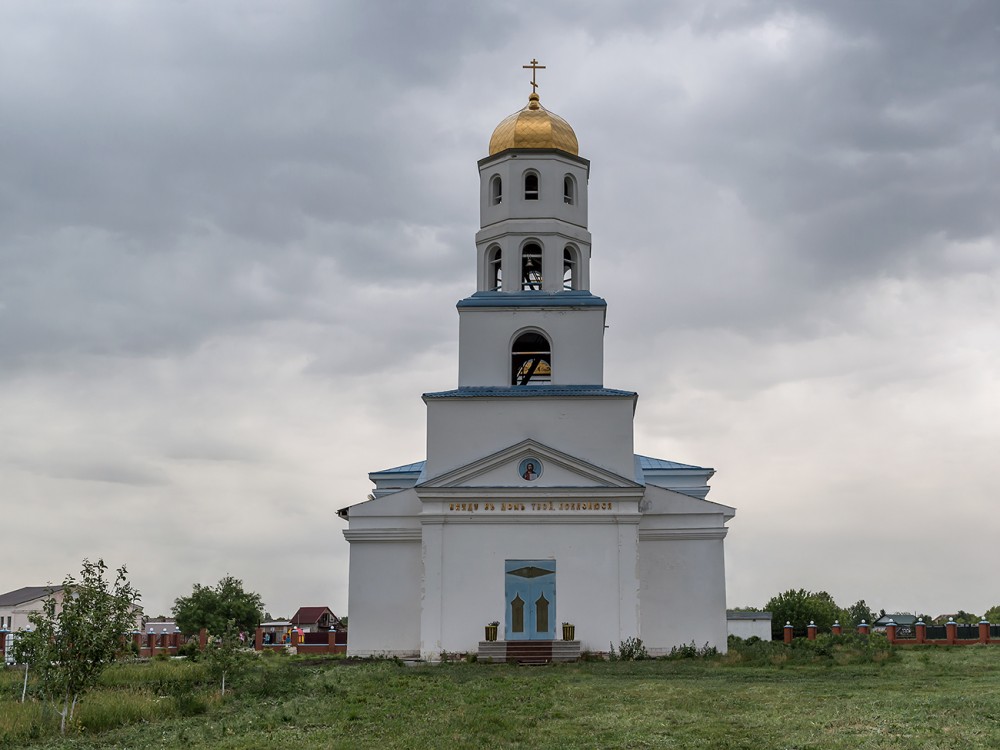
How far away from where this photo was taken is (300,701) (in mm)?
19625

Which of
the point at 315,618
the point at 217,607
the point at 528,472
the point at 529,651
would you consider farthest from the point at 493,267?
the point at 315,618

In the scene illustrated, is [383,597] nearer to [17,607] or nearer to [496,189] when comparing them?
[496,189]

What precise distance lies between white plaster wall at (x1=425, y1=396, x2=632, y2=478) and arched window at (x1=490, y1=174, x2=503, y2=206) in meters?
6.69

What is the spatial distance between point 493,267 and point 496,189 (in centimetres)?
248

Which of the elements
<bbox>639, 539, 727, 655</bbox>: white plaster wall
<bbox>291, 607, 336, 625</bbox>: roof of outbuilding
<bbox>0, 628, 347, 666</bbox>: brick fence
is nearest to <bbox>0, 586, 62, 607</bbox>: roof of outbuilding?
<bbox>291, 607, 336, 625</bbox>: roof of outbuilding

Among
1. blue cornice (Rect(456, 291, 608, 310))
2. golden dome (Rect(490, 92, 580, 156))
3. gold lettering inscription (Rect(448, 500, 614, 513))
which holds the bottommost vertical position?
gold lettering inscription (Rect(448, 500, 614, 513))

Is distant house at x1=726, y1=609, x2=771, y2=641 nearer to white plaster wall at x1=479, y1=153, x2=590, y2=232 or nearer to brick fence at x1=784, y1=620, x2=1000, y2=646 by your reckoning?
brick fence at x1=784, y1=620, x2=1000, y2=646

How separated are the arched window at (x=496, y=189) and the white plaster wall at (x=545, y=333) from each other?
384 cm

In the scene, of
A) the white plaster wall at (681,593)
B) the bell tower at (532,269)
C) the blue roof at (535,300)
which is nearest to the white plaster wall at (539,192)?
the bell tower at (532,269)

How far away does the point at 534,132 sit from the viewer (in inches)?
1419

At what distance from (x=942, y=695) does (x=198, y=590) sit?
161ft

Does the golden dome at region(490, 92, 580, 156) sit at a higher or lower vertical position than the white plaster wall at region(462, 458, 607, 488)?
higher

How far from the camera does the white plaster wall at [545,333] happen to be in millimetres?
34125

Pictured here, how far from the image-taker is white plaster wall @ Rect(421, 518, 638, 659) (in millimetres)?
31328
